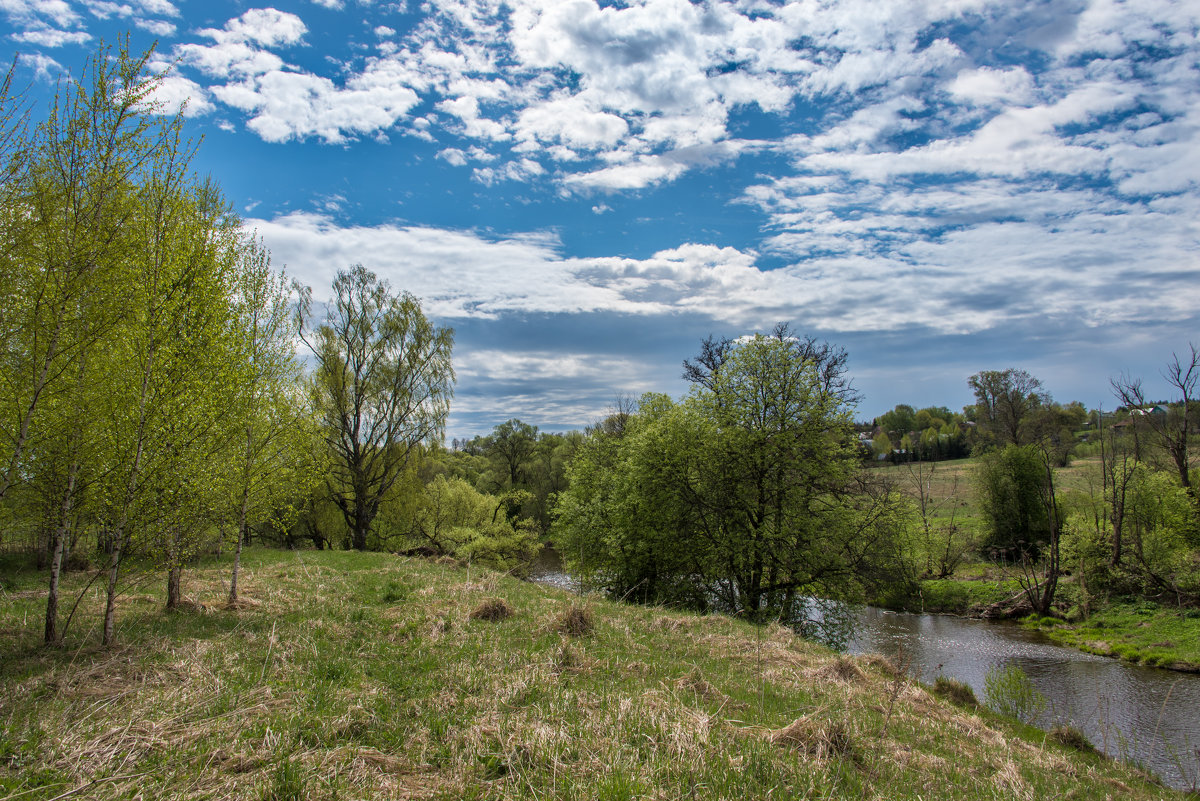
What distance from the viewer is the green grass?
24500 mm

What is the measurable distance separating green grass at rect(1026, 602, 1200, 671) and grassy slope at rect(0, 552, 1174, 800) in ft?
70.1

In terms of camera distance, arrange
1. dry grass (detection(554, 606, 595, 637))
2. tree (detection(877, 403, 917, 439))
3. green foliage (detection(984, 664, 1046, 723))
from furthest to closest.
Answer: tree (detection(877, 403, 917, 439)) → green foliage (detection(984, 664, 1046, 723)) → dry grass (detection(554, 606, 595, 637))

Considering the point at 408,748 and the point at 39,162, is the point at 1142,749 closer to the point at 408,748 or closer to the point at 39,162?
the point at 408,748

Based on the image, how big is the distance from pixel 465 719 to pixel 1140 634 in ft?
119

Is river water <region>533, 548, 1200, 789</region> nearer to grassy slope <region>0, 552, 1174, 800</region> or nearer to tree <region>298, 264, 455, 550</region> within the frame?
grassy slope <region>0, 552, 1174, 800</region>

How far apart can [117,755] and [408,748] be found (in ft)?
7.51

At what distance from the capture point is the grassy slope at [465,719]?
448 centimetres

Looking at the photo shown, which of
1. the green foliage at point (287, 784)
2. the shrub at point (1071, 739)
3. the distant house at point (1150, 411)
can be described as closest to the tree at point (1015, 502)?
the distant house at point (1150, 411)

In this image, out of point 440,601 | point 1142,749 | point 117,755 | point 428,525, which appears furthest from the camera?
point 428,525

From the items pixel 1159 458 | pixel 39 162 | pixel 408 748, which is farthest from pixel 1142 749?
pixel 1159 458

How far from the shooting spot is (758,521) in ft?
71.8

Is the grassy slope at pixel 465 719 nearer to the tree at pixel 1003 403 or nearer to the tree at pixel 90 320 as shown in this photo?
the tree at pixel 90 320

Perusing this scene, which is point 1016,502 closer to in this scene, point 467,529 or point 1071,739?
point 1071,739

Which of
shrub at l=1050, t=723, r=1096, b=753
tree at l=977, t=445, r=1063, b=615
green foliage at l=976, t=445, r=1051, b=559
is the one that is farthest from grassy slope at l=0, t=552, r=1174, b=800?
green foliage at l=976, t=445, r=1051, b=559
